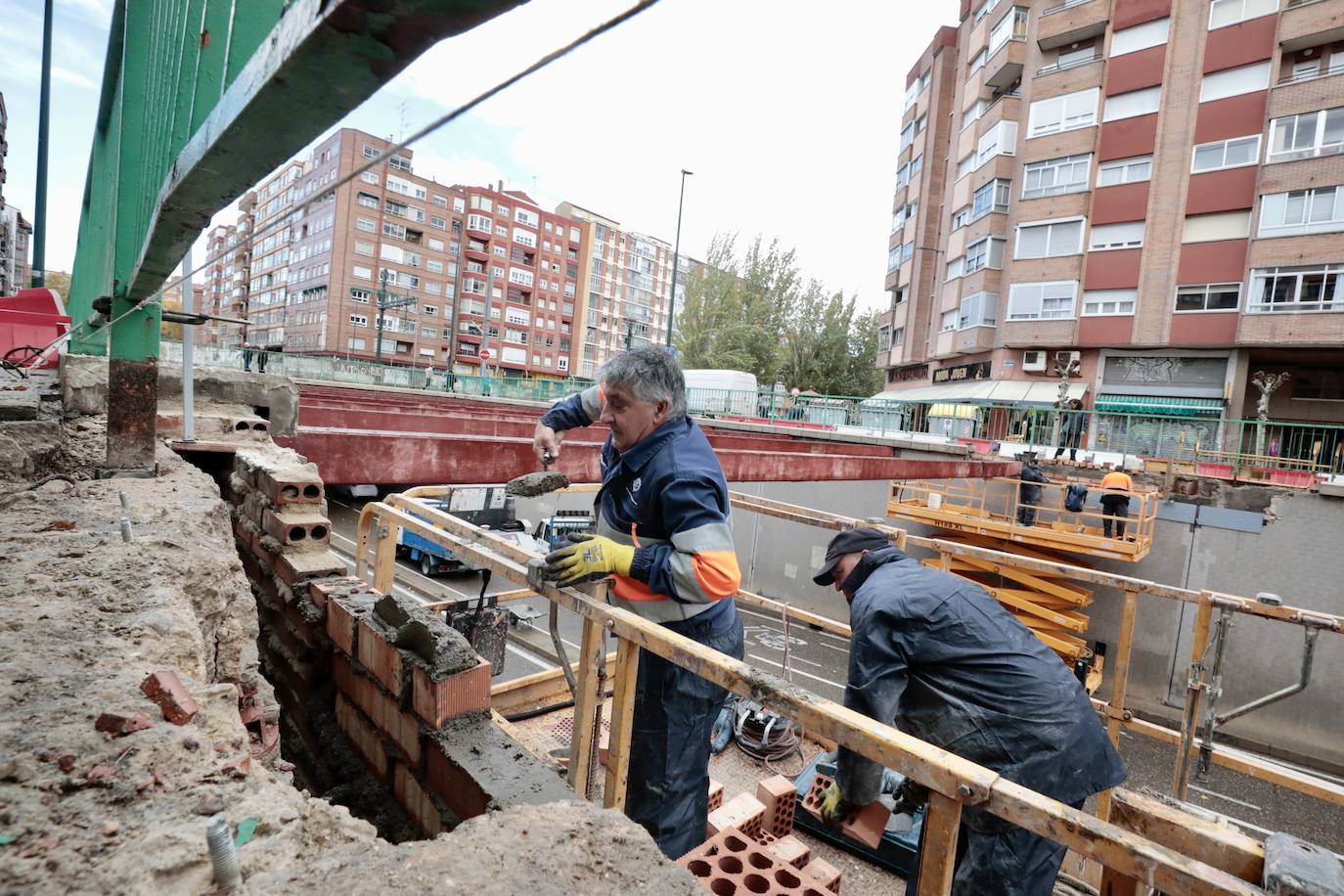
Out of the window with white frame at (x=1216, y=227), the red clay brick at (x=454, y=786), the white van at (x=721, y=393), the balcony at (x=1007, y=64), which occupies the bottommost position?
the red clay brick at (x=454, y=786)

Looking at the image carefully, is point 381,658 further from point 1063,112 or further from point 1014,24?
point 1014,24

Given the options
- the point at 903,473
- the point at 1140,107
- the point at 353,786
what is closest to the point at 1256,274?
the point at 1140,107

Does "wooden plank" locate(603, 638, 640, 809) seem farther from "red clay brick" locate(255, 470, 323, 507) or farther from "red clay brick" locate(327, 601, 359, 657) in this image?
"red clay brick" locate(255, 470, 323, 507)

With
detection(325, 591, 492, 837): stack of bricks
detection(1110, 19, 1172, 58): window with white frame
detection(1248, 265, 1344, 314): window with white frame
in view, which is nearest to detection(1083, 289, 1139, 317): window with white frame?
detection(1248, 265, 1344, 314): window with white frame

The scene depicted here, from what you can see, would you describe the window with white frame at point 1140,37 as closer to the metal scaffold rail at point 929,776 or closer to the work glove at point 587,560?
the metal scaffold rail at point 929,776

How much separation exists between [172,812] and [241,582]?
6.23 feet

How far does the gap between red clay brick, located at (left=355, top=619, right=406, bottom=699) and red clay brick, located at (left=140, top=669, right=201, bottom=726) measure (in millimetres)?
959

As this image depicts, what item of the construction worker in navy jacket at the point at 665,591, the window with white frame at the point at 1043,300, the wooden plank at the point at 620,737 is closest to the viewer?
the wooden plank at the point at 620,737

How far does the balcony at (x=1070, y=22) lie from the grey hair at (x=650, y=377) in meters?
29.3

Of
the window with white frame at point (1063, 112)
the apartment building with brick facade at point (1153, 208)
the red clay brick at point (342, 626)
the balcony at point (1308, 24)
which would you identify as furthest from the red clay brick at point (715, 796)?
the window with white frame at point (1063, 112)

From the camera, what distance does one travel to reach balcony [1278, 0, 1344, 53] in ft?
59.9

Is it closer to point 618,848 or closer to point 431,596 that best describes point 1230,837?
point 618,848

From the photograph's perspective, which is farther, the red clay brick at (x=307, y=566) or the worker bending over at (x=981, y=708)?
the red clay brick at (x=307, y=566)

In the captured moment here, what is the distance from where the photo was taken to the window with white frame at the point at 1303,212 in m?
18.4
